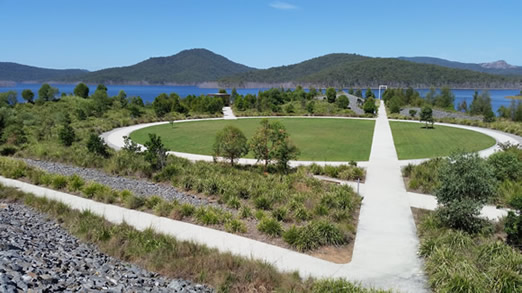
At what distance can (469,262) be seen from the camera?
7031 mm

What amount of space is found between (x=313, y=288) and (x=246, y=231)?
346 centimetres

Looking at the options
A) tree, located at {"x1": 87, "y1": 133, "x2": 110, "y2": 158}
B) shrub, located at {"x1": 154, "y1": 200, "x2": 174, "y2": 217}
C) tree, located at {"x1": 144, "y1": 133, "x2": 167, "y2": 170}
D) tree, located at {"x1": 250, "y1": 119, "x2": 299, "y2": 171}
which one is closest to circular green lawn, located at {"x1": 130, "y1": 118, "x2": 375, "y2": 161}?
tree, located at {"x1": 250, "y1": 119, "x2": 299, "y2": 171}

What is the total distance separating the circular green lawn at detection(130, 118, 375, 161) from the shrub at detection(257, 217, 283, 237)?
11381 millimetres

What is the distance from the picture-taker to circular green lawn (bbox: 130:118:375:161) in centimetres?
2177

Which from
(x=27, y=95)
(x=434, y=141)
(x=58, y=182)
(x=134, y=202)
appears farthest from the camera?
(x=27, y=95)

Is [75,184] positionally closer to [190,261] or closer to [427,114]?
[190,261]

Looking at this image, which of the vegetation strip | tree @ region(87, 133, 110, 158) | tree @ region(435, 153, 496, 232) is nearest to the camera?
the vegetation strip

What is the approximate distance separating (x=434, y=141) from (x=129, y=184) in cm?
2244

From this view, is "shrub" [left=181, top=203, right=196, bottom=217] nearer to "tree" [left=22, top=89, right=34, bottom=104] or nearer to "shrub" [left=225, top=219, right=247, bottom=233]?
"shrub" [left=225, top=219, right=247, bottom=233]

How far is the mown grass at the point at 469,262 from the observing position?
6.25 meters

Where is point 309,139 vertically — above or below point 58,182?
below

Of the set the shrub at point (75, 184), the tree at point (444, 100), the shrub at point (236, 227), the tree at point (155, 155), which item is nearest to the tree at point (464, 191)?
the shrub at point (236, 227)

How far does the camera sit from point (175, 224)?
9.81 meters

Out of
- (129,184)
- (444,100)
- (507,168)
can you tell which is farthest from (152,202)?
(444,100)
